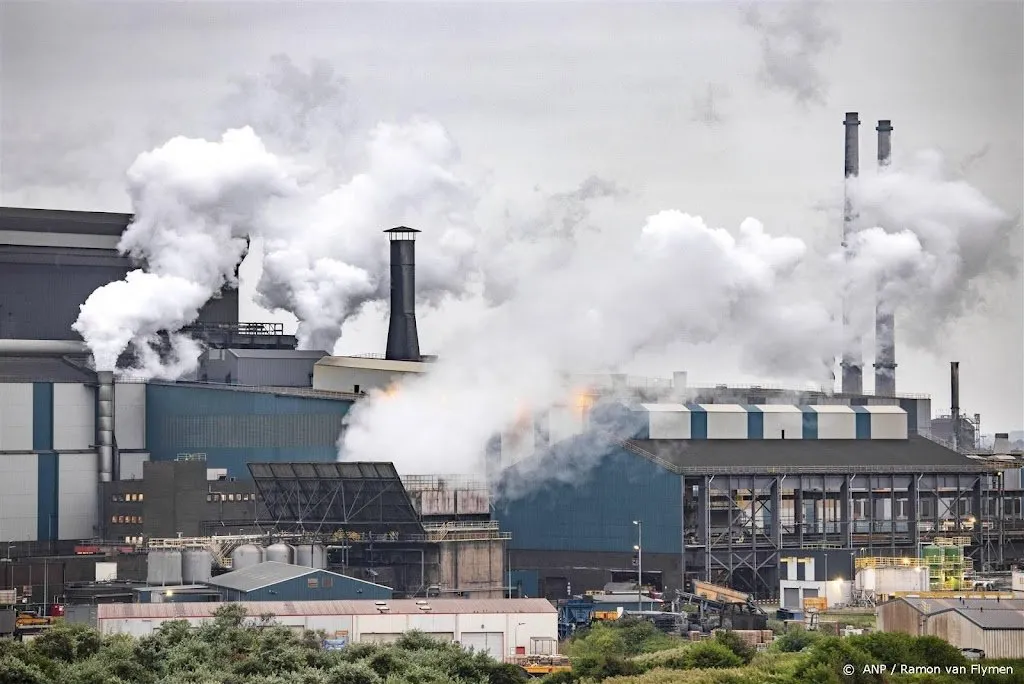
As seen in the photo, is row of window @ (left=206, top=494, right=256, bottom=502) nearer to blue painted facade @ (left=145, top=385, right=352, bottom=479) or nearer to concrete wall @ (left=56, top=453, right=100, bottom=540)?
blue painted facade @ (left=145, top=385, right=352, bottom=479)

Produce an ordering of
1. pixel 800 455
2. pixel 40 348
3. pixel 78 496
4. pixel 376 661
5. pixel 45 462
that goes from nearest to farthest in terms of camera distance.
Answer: pixel 376 661 < pixel 800 455 < pixel 45 462 < pixel 78 496 < pixel 40 348

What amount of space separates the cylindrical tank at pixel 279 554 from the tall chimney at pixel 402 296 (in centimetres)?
2993

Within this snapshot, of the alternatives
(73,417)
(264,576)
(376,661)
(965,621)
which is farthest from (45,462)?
(965,621)

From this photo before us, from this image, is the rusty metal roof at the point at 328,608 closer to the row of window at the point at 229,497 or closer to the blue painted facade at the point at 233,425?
the row of window at the point at 229,497

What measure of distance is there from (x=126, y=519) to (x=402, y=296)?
2239 cm

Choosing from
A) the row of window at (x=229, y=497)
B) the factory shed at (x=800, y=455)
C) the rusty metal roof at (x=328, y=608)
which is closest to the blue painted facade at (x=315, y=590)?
the rusty metal roof at (x=328, y=608)

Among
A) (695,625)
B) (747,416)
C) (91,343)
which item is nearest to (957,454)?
(747,416)

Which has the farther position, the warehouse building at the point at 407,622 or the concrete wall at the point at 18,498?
the concrete wall at the point at 18,498

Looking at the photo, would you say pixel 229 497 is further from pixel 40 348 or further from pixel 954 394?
pixel 954 394

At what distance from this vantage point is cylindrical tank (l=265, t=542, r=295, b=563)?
342 ft

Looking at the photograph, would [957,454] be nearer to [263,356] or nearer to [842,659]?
[263,356]

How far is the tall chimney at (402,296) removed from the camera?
Result: 13425 cm

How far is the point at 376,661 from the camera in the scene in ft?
243

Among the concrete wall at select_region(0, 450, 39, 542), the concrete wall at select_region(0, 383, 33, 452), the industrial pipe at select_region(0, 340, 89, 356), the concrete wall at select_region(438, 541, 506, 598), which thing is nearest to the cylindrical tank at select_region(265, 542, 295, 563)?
the concrete wall at select_region(438, 541, 506, 598)
